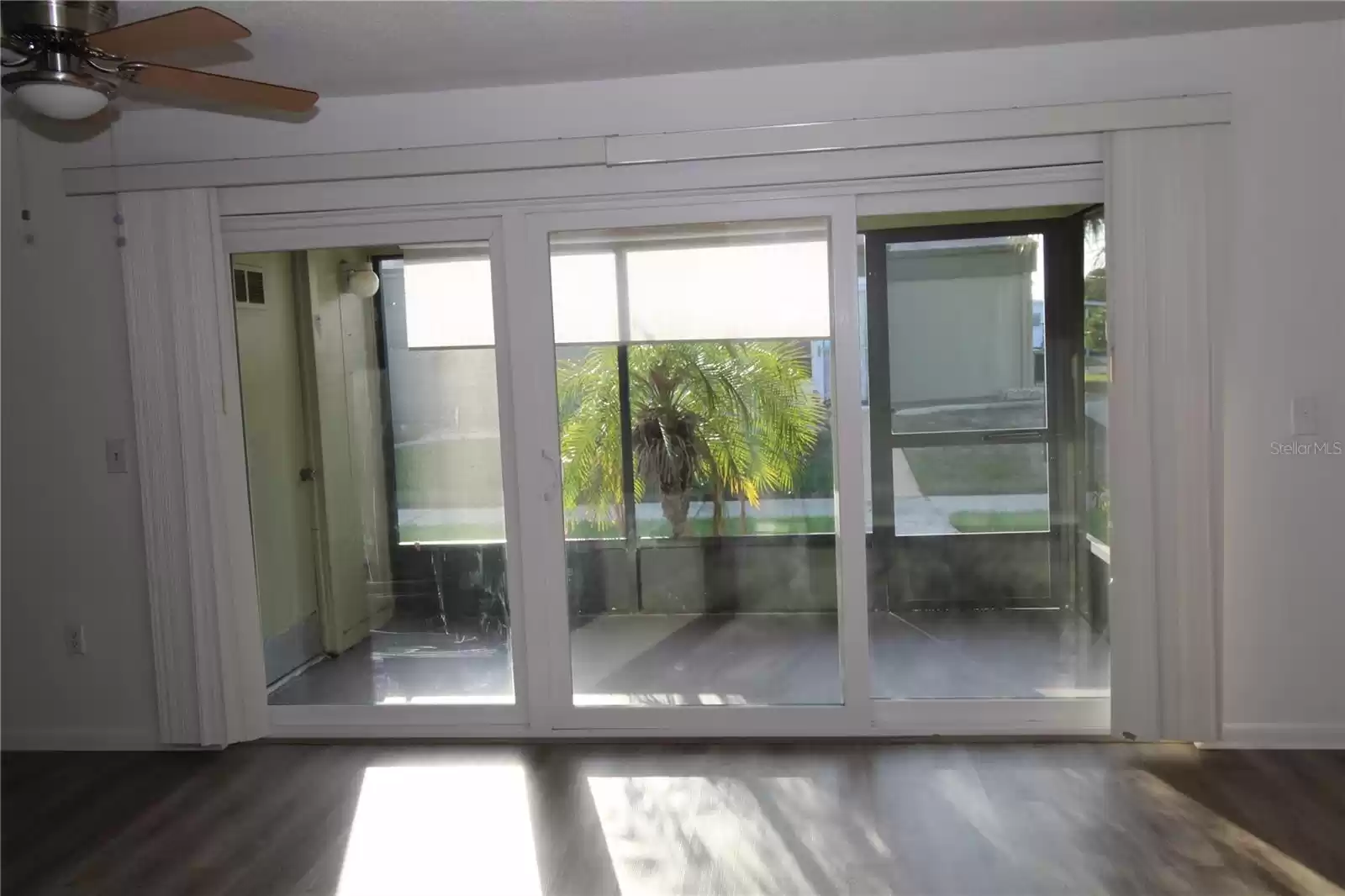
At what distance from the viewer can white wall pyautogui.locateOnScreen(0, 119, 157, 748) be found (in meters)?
3.67

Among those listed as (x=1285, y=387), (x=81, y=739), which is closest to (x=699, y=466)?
(x=1285, y=387)

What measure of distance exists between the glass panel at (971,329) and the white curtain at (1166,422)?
309 millimetres

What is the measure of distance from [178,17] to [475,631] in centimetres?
244

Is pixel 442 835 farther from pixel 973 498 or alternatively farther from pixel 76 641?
pixel 973 498

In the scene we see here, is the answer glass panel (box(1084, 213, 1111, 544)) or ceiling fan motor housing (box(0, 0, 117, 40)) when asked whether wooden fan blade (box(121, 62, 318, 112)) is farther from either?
glass panel (box(1084, 213, 1111, 544))

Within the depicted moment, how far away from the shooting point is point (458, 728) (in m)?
3.79

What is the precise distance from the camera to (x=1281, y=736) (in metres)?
3.39

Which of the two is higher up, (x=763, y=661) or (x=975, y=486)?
(x=975, y=486)

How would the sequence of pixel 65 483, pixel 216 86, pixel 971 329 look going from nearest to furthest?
pixel 216 86 → pixel 971 329 → pixel 65 483

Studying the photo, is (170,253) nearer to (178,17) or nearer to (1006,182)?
(178,17)

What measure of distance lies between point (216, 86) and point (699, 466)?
6.53ft

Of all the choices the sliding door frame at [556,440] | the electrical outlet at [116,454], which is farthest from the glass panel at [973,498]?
the electrical outlet at [116,454]

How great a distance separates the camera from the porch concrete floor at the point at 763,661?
363 centimetres

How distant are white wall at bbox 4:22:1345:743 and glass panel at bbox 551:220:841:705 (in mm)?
451
